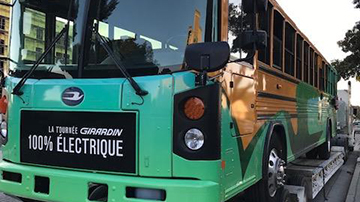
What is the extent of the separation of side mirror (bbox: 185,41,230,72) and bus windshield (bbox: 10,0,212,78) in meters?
0.27

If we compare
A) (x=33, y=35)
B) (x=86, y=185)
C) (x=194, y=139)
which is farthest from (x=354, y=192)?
(x=33, y=35)

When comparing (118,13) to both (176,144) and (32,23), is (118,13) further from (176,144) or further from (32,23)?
(176,144)

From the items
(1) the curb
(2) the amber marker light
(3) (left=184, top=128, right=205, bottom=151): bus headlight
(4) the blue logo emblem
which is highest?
(4) the blue logo emblem

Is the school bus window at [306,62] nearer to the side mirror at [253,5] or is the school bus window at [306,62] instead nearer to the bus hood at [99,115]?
the side mirror at [253,5]

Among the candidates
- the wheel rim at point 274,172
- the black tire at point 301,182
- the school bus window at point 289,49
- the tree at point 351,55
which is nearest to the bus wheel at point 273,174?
the wheel rim at point 274,172

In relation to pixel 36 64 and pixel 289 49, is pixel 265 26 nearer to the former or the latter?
pixel 289 49

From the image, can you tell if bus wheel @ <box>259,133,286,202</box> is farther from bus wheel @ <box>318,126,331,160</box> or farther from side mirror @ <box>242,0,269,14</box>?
bus wheel @ <box>318,126,331,160</box>

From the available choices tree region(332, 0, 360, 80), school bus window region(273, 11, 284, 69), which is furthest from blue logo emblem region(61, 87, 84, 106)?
tree region(332, 0, 360, 80)

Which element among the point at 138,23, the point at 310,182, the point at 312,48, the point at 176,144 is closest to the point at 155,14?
the point at 138,23

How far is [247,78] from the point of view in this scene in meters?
3.72

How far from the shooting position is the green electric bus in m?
2.89

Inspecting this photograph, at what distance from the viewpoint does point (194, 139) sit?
289cm

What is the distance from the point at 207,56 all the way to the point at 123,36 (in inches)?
34.5

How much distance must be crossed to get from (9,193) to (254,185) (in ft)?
8.09
